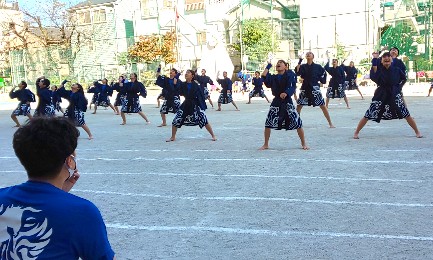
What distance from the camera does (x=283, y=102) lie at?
8.60 metres

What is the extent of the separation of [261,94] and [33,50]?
26.8 m

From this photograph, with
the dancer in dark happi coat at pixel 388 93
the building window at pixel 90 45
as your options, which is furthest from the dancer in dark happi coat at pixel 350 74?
the building window at pixel 90 45

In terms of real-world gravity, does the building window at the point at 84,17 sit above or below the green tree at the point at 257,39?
above

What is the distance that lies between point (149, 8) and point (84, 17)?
6.06 m

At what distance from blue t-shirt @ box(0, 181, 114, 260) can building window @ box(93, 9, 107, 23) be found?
44.1 meters

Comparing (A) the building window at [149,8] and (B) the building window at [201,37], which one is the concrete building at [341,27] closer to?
(B) the building window at [201,37]

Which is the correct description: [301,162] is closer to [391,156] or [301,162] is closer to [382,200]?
[391,156]

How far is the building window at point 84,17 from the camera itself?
4457 cm

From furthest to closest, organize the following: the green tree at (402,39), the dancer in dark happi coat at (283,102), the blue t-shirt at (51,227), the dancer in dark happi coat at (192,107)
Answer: the green tree at (402,39) < the dancer in dark happi coat at (192,107) < the dancer in dark happi coat at (283,102) < the blue t-shirt at (51,227)

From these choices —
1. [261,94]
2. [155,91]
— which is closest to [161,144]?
[261,94]

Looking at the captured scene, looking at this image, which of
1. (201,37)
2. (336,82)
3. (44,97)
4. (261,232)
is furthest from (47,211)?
(201,37)

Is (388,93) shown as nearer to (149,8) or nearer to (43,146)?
(43,146)

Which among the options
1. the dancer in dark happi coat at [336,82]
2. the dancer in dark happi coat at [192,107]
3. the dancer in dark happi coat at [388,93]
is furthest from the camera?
the dancer in dark happi coat at [336,82]

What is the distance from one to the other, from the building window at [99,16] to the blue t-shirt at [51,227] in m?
44.1
